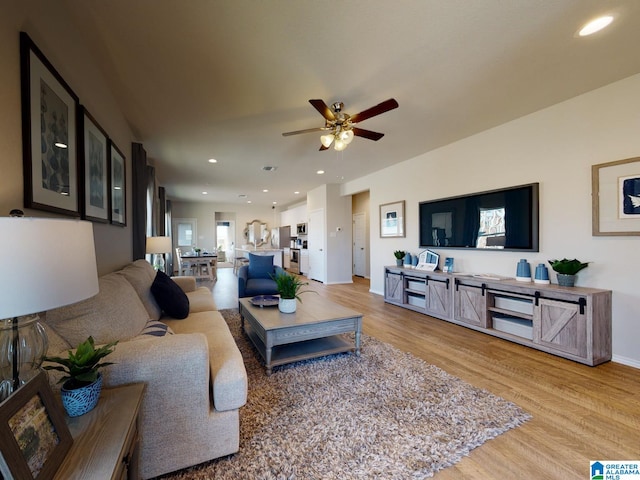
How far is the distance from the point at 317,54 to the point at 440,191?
301 centimetres

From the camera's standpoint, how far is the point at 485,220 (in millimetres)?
3650

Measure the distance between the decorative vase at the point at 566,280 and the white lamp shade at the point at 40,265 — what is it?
12.5 feet

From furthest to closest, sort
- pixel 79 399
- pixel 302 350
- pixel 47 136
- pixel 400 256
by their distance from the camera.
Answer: pixel 400 256 < pixel 302 350 < pixel 47 136 < pixel 79 399

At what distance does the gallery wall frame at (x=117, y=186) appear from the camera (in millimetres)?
2520

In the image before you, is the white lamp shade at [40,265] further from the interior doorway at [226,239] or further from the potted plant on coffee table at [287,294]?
the interior doorway at [226,239]

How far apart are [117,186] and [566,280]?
470 cm

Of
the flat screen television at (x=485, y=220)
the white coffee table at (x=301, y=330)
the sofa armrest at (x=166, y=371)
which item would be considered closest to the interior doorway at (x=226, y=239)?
the flat screen television at (x=485, y=220)

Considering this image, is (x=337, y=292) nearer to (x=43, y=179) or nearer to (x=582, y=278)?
(x=582, y=278)

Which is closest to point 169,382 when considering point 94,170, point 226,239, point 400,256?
point 94,170

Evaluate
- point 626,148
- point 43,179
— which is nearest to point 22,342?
point 43,179

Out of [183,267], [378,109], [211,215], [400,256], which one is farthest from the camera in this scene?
[211,215]

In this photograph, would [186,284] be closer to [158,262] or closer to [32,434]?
[158,262]

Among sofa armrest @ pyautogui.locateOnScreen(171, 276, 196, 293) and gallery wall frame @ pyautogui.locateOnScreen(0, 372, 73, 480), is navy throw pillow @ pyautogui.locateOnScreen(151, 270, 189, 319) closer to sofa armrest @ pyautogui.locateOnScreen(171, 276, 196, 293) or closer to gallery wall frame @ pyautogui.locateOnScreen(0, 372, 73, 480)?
sofa armrest @ pyautogui.locateOnScreen(171, 276, 196, 293)

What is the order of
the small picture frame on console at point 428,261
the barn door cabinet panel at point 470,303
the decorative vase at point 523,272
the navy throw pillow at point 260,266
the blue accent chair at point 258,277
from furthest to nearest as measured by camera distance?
the navy throw pillow at point 260,266 → the small picture frame on console at point 428,261 → the blue accent chair at point 258,277 → the barn door cabinet panel at point 470,303 → the decorative vase at point 523,272
